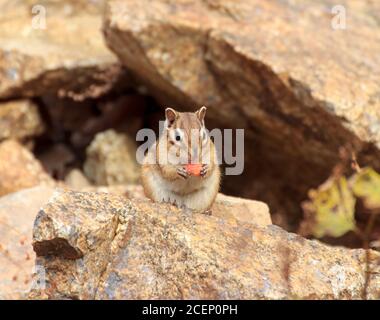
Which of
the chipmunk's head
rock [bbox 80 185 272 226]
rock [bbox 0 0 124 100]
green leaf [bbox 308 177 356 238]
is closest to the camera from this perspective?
green leaf [bbox 308 177 356 238]

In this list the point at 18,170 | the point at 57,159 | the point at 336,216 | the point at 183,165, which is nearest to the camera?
the point at 336,216

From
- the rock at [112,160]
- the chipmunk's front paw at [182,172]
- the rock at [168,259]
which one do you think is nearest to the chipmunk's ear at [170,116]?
the chipmunk's front paw at [182,172]

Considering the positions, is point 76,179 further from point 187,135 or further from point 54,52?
point 187,135

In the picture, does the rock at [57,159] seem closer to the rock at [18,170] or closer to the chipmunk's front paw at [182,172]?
the rock at [18,170]

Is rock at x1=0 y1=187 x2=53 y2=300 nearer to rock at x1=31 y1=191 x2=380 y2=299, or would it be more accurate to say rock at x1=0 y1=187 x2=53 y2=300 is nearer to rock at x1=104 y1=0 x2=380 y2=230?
rock at x1=31 y1=191 x2=380 y2=299

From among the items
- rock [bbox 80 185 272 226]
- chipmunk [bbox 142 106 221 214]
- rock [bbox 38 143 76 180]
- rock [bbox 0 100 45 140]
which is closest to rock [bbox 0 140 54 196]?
rock [bbox 0 100 45 140]

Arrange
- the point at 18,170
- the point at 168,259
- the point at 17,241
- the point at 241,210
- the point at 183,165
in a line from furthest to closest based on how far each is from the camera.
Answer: the point at 18,170 → the point at 241,210 → the point at 17,241 → the point at 183,165 → the point at 168,259

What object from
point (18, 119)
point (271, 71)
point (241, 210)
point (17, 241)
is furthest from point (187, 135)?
point (18, 119)
